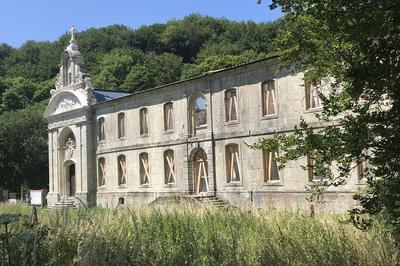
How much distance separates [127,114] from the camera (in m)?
33.8

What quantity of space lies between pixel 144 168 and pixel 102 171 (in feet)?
16.9

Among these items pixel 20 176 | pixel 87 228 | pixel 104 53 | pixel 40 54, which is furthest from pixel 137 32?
pixel 87 228

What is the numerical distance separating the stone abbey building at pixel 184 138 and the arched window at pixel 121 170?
0.22 feet

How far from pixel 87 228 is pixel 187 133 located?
70.3 ft

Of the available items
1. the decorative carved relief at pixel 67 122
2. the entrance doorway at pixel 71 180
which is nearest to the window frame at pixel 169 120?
the decorative carved relief at pixel 67 122

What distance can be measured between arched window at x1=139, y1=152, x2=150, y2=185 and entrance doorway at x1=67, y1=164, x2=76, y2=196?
9.01 metres

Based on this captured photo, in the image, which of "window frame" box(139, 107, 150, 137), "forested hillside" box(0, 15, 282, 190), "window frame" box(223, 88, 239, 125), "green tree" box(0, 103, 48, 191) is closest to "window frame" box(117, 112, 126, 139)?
"window frame" box(139, 107, 150, 137)

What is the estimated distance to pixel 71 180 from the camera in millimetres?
40000

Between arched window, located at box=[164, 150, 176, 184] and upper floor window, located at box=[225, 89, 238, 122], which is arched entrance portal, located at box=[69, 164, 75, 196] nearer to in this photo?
arched window, located at box=[164, 150, 176, 184]

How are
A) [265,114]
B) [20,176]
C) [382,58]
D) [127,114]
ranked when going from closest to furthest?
[382,58] → [265,114] → [127,114] → [20,176]

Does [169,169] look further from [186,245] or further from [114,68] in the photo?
[114,68]

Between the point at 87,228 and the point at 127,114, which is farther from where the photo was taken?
the point at 127,114

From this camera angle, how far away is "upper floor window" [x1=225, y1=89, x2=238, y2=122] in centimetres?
2628

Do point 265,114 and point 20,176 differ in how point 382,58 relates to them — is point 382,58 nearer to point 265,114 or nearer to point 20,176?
point 265,114
